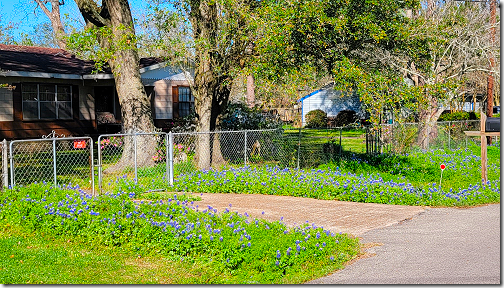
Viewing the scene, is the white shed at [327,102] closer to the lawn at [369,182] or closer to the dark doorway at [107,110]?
the dark doorway at [107,110]

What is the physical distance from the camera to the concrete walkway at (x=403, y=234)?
18.6 ft

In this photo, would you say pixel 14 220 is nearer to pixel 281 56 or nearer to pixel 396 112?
pixel 281 56

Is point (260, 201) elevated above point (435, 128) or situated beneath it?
situated beneath

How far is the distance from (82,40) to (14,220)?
5656 mm

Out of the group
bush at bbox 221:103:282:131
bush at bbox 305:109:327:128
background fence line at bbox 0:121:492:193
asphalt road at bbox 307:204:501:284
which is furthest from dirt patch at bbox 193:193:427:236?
bush at bbox 305:109:327:128

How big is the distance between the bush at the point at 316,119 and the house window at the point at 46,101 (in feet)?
63.8

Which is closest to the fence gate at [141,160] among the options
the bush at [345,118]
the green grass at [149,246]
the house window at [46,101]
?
the green grass at [149,246]

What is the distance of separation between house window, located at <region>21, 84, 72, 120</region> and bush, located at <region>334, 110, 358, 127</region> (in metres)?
20.1

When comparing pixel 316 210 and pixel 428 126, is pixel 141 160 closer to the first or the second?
pixel 316 210

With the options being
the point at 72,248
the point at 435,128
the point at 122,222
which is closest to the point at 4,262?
the point at 72,248

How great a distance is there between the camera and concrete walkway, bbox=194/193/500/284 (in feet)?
18.6

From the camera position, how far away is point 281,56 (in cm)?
1201

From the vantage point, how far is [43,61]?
66.3 feet

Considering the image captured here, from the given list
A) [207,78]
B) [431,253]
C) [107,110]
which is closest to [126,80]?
[207,78]
